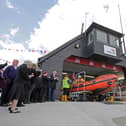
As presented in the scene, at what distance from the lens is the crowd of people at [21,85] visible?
332 centimetres

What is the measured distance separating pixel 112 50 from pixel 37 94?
736 centimetres

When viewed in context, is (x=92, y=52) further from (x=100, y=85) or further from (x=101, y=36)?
(x=100, y=85)

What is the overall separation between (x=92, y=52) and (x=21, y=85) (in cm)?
725

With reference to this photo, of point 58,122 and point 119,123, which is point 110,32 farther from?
point 58,122

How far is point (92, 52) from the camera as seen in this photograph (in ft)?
32.1

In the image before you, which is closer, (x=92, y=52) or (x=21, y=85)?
(x=21, y=85)

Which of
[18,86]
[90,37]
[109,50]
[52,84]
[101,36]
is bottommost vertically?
[18,86]

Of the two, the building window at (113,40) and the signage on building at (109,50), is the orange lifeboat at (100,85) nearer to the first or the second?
the signage on building at (109,50)

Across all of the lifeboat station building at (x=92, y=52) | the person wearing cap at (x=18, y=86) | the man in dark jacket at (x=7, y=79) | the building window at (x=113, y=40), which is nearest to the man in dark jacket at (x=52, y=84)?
the lifeboat station building at (x=92, y=52)

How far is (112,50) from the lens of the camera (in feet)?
35.4

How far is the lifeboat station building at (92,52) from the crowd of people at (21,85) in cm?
238

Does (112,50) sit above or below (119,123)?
above

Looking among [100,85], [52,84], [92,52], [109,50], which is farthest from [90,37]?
[52,84]

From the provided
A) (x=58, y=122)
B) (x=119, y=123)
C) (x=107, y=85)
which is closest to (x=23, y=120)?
(x=58, y=122)
